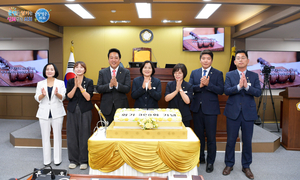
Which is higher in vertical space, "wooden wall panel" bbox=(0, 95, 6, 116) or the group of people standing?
the group of people standing

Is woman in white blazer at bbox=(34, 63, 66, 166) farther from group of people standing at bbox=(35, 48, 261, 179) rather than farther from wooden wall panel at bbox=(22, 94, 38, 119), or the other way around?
wooden wall panel at bbox=(22, 94, 38, 119)

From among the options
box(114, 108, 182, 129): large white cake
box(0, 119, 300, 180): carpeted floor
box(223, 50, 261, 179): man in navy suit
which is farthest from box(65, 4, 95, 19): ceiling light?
box(223, 50, 261, 179): man in navy suit

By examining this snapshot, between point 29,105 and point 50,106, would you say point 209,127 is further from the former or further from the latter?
point 29,105

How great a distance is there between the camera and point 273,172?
9.27ft

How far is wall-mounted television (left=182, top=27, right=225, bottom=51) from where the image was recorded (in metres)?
5.77

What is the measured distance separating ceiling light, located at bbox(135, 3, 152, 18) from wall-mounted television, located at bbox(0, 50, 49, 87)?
4.07m

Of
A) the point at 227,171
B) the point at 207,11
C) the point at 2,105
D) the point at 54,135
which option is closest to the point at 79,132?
the point at 54,135

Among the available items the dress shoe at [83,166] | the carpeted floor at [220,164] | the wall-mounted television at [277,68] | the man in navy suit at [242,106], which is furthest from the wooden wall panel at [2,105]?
the wall-mounted television at [277,68]

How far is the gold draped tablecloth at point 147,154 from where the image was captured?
6.33 ft

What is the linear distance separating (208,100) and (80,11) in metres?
3.84

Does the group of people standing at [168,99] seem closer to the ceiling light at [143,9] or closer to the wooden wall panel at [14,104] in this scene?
the ceiling light at [143,9]

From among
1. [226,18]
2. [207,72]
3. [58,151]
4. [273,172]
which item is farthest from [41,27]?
[273,172]

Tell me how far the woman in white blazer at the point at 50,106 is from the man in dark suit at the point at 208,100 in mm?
2072

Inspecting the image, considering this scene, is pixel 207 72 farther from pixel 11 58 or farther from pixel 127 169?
pixel 11 58
